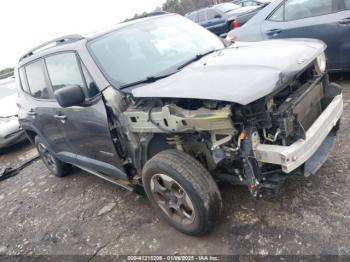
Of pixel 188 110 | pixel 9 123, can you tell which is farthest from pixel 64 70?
pixel 9 123

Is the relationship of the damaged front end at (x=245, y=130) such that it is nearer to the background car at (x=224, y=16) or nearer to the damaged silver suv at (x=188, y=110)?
the damaged silver suv at (x=188, y=110)

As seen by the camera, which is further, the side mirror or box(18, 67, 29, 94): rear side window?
box(18, 67, 29, 94): rear side window

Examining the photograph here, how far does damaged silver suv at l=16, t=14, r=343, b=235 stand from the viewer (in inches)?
96.7

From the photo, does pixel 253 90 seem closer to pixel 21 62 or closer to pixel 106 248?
pixel 106 248

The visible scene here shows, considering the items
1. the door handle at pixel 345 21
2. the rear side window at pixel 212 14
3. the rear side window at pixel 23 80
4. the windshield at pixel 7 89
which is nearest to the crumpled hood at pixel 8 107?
the windshield at pixel 7 89

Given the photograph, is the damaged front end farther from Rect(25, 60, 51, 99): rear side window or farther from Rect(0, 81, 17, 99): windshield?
Rect(0, 81, 17, 99): windshield

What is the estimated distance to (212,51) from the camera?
142 inches

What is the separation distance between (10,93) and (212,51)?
6.89 meters

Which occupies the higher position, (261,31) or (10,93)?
(261,31)

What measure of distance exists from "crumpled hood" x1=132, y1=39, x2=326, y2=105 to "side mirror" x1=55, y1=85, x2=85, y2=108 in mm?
567

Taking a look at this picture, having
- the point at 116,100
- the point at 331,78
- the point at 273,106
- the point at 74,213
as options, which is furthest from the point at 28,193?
the point at 331,78

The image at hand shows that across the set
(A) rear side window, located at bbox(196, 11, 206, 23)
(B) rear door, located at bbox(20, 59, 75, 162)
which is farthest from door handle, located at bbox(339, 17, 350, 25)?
(A) rear side window, located at bbox(196, 11, 206, 23)

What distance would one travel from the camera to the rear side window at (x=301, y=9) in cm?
498

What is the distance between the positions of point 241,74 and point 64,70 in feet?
6.78
